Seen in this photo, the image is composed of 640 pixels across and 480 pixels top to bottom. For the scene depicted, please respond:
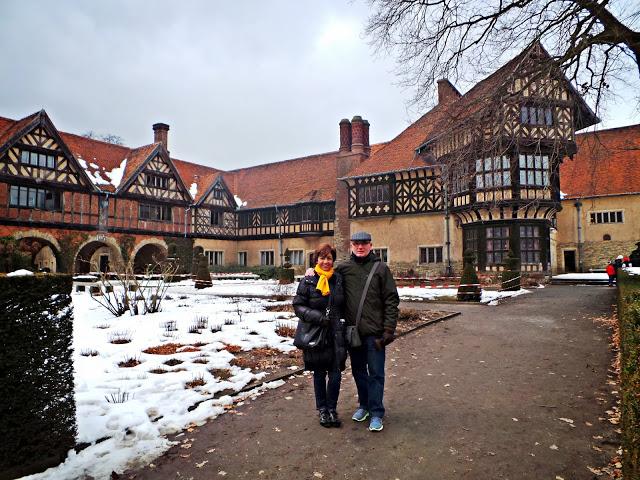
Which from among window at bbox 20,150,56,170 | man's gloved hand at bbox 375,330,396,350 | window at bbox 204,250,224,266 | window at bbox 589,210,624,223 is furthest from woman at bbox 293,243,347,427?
window at bbox 204,250,224,266

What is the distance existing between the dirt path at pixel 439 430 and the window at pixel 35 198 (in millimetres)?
26282

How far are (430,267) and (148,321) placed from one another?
20.8 metres

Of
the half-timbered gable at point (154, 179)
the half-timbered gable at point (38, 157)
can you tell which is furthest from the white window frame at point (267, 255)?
the half-timbered gable at point (38, 157)

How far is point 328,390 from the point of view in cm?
421

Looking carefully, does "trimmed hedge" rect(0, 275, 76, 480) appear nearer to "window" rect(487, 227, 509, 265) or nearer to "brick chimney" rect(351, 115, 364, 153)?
"window" rect(487, 227, 509, 265)

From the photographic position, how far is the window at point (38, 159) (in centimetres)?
2539

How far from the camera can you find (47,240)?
26.1 m

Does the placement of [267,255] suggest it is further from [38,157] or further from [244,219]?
[38,157]

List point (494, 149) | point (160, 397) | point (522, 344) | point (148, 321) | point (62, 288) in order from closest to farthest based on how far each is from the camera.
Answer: point (62, 288)
point (160, 397)
point (522, 344)
point (494, 149)
point (148, 321)

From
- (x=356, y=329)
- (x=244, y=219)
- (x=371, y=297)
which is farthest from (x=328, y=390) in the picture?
(x=244, y=219)

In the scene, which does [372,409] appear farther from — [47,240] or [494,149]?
[47,240]

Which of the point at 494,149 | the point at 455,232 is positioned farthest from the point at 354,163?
the point at 494,149

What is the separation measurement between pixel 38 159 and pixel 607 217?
121 ft

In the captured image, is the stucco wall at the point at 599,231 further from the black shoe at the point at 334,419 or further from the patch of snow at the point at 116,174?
the patch of snow at the point at 116,174
